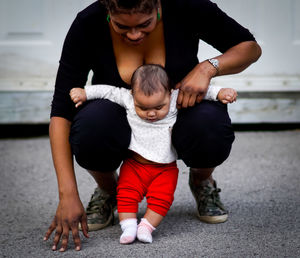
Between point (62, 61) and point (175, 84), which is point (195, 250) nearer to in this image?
point (175, 84)

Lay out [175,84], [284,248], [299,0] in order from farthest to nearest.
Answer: [299,0] < [175,84] < [284,248]

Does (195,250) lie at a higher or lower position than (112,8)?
lower

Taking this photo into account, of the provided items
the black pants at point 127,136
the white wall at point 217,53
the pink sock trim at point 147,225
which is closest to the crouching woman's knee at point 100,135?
the black pants at point 127,136

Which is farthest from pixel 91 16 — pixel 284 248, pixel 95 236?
pixel 284 248

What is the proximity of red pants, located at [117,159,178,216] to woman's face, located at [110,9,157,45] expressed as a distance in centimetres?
44

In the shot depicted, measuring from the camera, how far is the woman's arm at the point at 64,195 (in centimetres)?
159

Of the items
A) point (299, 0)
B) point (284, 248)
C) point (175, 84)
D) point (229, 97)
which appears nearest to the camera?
point (284, 248)

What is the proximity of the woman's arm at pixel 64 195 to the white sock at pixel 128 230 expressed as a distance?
12 centimetres

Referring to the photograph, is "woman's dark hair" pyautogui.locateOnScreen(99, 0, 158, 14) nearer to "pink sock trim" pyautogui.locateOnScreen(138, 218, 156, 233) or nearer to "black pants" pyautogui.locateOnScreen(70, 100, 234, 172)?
"black pants" pyautogui.locateOnScreen(70, 100, 234, 172)

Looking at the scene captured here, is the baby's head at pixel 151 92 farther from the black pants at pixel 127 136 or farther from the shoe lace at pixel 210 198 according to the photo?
the shoe lace at pixel 210 198

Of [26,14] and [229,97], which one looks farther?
[26,14]

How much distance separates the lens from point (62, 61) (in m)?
1.79

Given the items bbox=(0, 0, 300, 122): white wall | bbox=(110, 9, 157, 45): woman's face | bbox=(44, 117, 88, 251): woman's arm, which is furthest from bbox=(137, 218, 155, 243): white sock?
bbox=(0, 0, 300, 122): white wall

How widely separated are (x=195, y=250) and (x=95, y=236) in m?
0.36
